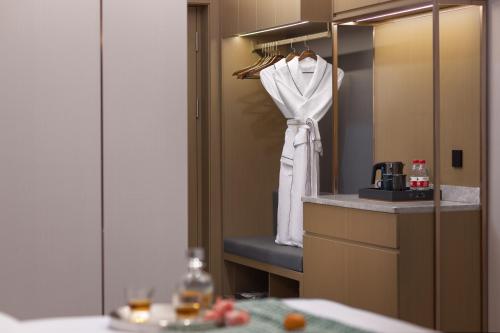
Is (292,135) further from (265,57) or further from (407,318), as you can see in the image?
(407,318)

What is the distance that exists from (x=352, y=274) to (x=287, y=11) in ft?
6.26

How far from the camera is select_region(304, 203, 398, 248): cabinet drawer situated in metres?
4.81

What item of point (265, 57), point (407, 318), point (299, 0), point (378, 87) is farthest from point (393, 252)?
point (265, 57)

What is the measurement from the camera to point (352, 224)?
5.17 metres

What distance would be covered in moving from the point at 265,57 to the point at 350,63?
0.86m

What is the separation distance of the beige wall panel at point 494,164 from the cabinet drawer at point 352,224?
1.74 feet

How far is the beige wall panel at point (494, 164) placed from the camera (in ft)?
15.6

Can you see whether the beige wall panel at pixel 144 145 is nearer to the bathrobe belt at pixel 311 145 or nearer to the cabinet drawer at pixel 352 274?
the cabinet drawer at pixel 352 274

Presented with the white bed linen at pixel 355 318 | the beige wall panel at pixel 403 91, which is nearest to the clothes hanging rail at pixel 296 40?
the beige wall panel at pixel 403 91

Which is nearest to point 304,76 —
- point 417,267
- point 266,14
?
point 266,14

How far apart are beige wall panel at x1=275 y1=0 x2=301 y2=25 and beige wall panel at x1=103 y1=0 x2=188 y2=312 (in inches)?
57.8

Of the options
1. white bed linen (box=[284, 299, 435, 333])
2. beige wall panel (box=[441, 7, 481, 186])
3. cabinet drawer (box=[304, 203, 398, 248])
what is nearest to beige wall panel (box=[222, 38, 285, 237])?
cabinet drawer (box=[304, 203, 398, 248])

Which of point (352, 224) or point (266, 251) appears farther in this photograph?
point (266, 251)

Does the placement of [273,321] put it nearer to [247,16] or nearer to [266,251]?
[266,251]
